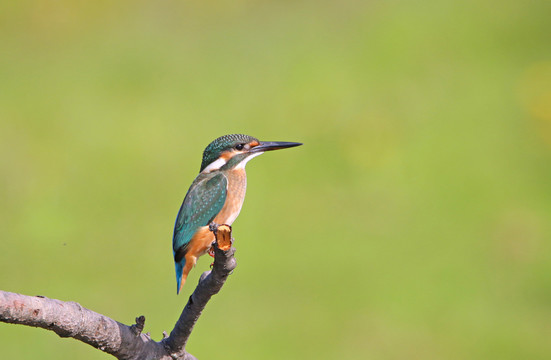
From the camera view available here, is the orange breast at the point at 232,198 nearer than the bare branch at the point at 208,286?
No

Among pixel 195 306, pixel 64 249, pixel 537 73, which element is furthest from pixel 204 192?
pixel 537 73

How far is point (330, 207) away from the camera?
5.70 meters

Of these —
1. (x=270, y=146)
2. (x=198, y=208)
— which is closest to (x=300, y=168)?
(x=270, y=146)

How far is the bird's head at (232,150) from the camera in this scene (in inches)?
106

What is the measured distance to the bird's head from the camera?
2682 millimetres

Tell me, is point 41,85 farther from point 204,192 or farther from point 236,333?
point 204,192

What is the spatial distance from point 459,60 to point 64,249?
406cm

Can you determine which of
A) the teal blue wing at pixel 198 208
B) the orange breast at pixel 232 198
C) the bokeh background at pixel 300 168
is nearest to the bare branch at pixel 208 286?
the teal blue wing at pixel 198 208

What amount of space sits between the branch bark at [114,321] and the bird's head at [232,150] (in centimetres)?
77

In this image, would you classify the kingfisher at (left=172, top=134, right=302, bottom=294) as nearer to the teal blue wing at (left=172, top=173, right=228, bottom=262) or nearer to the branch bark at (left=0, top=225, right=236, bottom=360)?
the teal blue wing at (left=172, top=173, right=228, bottom=262)

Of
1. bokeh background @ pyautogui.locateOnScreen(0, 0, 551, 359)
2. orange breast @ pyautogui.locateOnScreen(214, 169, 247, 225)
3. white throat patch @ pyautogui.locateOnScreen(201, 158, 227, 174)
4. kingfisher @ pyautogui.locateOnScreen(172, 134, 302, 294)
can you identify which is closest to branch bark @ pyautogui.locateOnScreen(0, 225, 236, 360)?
kingfisher @ pyautogui.locateOnScreen(172, 134, 302, 294)

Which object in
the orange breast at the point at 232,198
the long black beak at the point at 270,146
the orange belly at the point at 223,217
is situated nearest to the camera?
the orange belly at the point at 223,217

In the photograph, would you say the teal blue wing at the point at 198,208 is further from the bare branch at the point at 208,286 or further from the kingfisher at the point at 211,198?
the bare branch at the point at 208,286

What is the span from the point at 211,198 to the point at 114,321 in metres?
0.78
